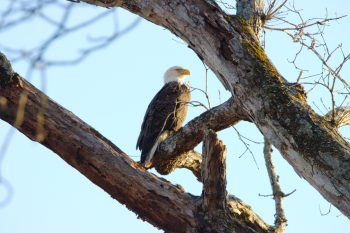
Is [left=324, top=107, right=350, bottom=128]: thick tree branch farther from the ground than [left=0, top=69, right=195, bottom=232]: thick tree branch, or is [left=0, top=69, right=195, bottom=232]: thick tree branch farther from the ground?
[left=324, top=107, right=350, bottom=128]: thick tree branch

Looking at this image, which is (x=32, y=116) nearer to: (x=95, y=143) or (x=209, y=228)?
(x=95, y=143)

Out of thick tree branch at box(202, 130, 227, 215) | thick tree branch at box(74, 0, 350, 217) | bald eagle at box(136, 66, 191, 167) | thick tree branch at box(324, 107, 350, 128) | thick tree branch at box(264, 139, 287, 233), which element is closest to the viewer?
thick tree branch at box(74, 0, 350, 217)

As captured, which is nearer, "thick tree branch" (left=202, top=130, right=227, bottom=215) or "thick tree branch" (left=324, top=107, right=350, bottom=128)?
"thick tree branch" (left=202, top=130, right=227, bottom=215)

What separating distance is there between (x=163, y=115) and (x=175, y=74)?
1.53 m

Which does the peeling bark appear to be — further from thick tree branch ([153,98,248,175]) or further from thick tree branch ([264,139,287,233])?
thick tree branch ([153,98,248,175])

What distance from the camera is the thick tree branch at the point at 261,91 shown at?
13.3 feet

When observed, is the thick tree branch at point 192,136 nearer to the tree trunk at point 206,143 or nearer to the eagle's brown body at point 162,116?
the eagle's brown body at point 162,116

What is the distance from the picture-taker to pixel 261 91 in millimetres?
4418

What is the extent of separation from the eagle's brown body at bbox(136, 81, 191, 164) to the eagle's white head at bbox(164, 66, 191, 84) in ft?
1.16

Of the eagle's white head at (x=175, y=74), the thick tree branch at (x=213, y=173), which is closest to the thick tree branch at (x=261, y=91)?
the thick tree branch at (x=213, y=173)

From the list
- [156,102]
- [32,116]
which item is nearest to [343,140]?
[32,116]

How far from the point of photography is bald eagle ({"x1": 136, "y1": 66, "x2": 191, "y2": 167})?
24.4 feet

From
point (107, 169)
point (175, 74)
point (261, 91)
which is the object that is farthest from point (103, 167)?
point (175, 74)

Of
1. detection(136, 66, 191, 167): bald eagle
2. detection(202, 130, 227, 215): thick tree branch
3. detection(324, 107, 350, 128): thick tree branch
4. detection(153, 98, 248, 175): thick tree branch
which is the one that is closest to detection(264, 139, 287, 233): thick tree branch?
detection(153, 98, 248, 175): thick tree branch
